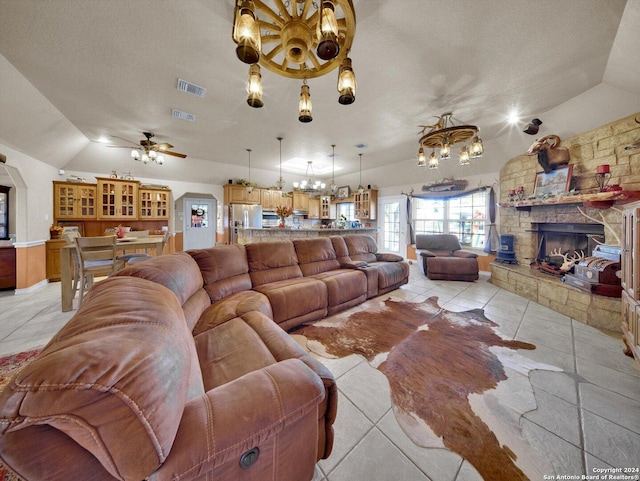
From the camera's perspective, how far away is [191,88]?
2.90 meters

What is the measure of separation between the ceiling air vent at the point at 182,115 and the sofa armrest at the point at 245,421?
4204mm

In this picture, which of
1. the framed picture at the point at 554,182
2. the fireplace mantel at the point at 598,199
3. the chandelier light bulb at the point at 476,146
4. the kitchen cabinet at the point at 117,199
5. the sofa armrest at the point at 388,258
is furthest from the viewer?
the kitchen cabinet at the point at 117,199

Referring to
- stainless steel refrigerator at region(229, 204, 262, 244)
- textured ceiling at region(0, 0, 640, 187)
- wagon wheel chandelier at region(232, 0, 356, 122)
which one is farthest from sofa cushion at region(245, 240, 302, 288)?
stainless steel refrigerator at region(229, 204, 262, 244)

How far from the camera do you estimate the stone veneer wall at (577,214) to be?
2.69 metres

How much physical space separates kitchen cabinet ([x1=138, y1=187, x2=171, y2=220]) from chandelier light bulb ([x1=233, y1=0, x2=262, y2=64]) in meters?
6.21

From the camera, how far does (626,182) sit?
2809mm

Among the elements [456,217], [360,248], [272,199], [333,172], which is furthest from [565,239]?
[272,199]

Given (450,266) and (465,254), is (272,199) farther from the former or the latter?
(465,254)

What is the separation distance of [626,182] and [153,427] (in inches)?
201

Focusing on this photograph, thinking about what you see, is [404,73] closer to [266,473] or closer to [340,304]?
[340,304]

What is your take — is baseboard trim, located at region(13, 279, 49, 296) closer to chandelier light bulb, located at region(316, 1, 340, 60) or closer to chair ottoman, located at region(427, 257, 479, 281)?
chandelier light bulb, located at region(316, 1, 340, 60)

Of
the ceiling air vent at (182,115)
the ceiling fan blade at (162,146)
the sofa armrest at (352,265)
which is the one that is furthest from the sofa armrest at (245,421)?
the ceiling fan blade at (162,146)

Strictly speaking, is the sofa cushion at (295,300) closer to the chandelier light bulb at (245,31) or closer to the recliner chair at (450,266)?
the chandelier light bulb at (245,31)

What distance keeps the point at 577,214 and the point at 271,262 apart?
→ 4.74m
